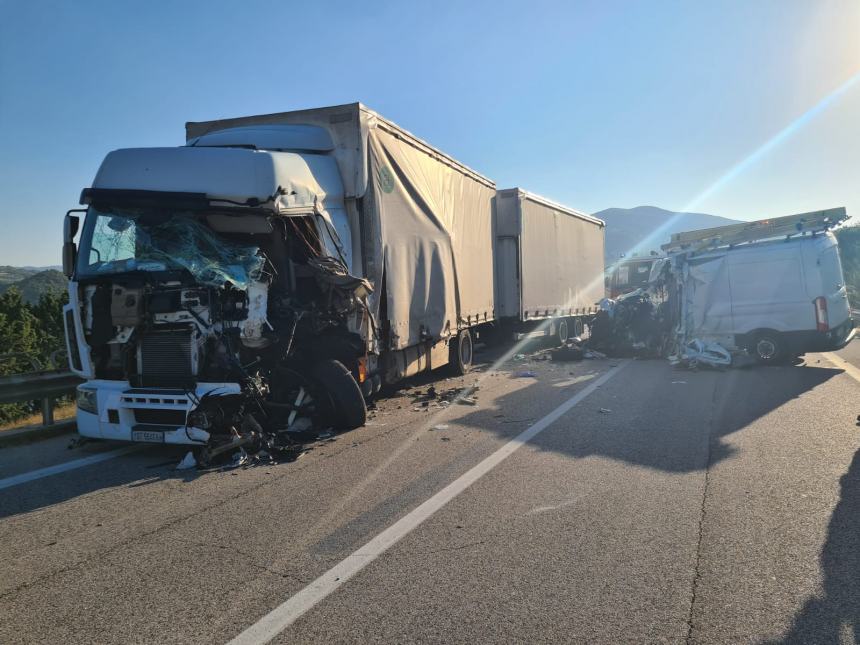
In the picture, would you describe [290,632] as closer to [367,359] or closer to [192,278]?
[192,278]

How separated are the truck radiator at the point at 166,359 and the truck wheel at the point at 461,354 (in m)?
6.42

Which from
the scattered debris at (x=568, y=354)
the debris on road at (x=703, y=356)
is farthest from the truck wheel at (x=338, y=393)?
the scattered debris at (x=568, y=354)

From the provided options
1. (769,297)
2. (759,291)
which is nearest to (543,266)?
(759,291)

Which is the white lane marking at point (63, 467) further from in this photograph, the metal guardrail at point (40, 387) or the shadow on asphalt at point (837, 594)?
the shadow on asphalt at point (837, 594)

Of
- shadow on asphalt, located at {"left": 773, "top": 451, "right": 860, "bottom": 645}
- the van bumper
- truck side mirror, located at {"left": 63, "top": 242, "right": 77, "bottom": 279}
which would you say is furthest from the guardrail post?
the van bumper

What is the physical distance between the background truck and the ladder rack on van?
3.10 m

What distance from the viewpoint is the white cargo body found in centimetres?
795

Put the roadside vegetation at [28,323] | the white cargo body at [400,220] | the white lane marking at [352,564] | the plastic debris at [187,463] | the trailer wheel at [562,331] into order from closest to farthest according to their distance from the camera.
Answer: the white lane marking at [352,564] → the plastic debris at [187,463] → the white cargo body at [400,220] → the trailer wheel at [562,331] → the roadside vegetation at [28,323]

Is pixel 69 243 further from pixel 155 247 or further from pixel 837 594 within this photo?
pixel 837 594

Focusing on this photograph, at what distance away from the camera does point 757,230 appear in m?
12.7

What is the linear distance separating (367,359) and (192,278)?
2474 millimetres

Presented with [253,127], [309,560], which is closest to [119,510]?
[309,560]

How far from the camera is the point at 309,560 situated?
3.78m

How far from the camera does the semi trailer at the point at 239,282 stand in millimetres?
6078
